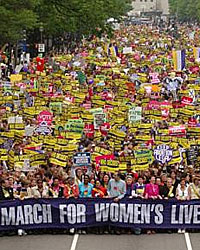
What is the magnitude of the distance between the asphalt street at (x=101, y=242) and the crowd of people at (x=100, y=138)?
2.93ft

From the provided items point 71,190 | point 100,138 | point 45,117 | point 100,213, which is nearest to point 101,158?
point 71,190

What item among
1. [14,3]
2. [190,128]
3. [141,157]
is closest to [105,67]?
[14,3]

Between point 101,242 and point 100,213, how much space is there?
836 millimetres

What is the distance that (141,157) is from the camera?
22203mm

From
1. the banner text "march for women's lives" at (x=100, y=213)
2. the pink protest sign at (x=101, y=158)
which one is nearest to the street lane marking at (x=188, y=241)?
the banner text "march for women's lives" at (x=100, y=213)

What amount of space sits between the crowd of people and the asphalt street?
89cm

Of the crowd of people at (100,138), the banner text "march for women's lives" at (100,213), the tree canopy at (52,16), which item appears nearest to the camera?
the banner text "march for women's lives" at (100,213)

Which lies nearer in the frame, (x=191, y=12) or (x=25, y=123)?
(x=25, y=123)

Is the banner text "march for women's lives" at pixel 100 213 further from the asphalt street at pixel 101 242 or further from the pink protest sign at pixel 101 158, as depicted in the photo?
the pink protest sign at pixel 101 158

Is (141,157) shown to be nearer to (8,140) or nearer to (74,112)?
(8,140)

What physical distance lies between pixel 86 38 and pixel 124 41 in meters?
11.4

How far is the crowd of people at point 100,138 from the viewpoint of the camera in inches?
824

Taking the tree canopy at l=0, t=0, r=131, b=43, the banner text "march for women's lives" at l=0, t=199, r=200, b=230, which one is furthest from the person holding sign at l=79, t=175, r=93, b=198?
the tree canopy at l=0, t=0, r=131, b=43

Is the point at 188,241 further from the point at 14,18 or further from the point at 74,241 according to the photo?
the point at 14,18
